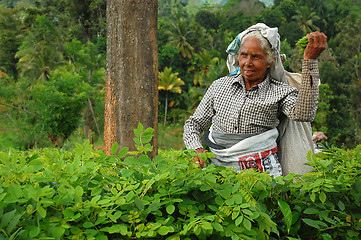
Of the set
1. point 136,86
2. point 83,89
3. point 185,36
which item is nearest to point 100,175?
point 136,86

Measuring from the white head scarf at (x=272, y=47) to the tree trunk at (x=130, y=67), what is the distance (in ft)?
3.99

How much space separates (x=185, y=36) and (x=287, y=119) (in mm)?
39379

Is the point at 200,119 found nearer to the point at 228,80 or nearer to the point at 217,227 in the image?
the point at 228,80

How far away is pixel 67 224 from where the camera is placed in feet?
3.77

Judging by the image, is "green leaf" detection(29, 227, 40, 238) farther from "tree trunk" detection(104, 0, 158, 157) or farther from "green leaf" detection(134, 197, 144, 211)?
"tree trunk" detection(104, 0, 158, 157)

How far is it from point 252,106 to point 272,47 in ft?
1.31

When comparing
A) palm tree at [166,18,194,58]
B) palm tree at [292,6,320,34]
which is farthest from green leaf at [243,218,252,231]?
palm tree at [292,6,320,34]

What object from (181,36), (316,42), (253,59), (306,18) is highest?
(306,18)

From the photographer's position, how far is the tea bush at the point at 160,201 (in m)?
1.15

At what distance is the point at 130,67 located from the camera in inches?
137

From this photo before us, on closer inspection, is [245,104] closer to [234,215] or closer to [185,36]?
[234,215]

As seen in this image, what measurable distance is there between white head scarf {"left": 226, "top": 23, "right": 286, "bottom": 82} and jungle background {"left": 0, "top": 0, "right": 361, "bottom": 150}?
0.37 meters

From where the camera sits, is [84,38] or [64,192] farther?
[84,38]

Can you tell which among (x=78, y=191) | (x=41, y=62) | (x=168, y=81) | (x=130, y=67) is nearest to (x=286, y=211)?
(x=78, y=191)
